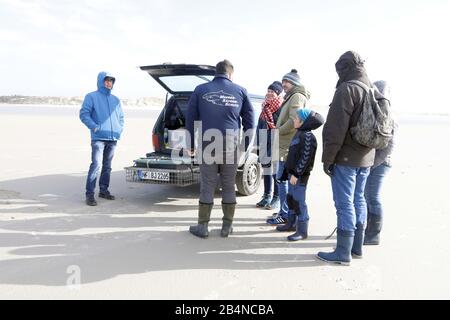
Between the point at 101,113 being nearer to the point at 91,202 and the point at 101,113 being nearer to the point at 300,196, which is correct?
the point at 91,202

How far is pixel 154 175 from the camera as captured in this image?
594 cm

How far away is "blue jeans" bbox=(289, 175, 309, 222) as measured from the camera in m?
4.45

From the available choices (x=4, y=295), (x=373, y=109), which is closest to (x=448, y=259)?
(x=373, y=109)

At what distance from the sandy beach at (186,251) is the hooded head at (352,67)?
178 centimetres

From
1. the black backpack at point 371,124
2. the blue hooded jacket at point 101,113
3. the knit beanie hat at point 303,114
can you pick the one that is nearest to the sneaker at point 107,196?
the blue hooded jacket at point 101,113

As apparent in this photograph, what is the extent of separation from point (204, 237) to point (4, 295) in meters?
2.13

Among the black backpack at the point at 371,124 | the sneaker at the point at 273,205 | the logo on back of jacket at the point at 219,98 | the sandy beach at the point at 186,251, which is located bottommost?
the sandy beach at the point at 186,251

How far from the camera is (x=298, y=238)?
14.9ft

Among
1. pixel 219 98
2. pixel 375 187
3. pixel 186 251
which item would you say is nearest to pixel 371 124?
pixel 375 187

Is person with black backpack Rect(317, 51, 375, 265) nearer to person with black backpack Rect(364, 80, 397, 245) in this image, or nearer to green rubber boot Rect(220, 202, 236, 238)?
person with black backpack Rect(364, 80, 397, 245)

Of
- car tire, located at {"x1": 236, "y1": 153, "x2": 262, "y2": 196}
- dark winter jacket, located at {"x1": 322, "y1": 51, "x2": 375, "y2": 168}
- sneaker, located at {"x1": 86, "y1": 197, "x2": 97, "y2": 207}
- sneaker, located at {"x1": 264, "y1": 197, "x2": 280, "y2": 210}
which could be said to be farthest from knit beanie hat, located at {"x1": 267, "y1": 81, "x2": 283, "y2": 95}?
sneaker, located at {"x1": 86, "y1": 197, "x2": 97, "y2": 207}

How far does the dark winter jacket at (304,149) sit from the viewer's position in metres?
4.27

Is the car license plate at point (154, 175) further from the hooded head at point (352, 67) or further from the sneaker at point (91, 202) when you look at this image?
the hooded head at point (352, 67)

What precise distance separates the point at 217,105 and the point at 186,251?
5.28ft
